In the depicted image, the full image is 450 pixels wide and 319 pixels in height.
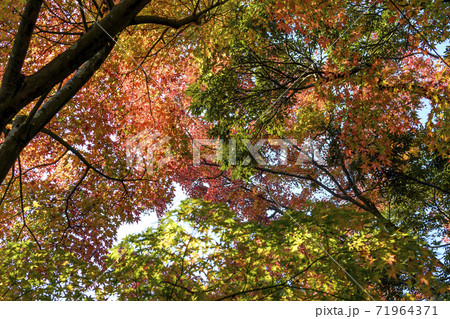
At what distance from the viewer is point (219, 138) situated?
27.7 ft

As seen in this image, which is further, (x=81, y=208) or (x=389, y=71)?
(x=81, y=208)

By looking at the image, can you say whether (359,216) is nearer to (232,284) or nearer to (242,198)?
(232,284)

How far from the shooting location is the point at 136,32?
844 centimetres

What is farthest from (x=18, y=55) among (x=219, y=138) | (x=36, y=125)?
(x=219, y=138)

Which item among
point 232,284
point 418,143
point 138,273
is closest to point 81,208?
point 138,273

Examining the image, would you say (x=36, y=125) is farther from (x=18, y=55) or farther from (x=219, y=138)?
(x=219, y=138)

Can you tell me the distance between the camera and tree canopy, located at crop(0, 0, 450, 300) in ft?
13.3

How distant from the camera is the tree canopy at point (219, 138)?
13.3ft

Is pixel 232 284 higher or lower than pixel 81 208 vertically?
lower

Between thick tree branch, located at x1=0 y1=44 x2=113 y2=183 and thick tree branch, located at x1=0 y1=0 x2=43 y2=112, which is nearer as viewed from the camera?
thick tree branch, located at x1=0 y1=0 x2=43 y2=112

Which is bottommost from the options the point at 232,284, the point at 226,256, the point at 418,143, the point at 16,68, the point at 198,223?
the point at 232,284

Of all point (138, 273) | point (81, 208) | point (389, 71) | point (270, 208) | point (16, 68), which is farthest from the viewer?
point (270, 208)

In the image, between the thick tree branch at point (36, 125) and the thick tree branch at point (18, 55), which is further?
the thick tree branch at point (36, 125)

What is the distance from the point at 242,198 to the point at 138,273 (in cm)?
1211
